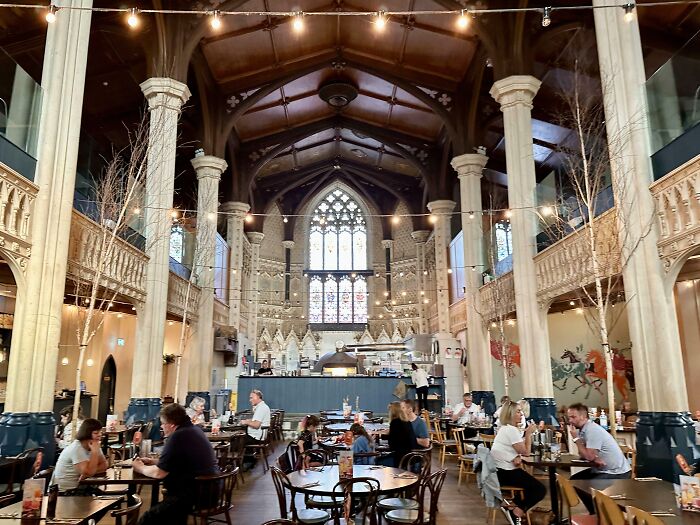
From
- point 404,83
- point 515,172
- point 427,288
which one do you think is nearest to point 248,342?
point 427,288

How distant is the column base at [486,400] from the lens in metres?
13.9

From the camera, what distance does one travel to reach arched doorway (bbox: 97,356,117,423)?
1514cm

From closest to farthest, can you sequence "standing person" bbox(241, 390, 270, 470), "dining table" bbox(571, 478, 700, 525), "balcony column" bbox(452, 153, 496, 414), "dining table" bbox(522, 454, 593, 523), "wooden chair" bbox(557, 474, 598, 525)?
"dining table" bbox(571, 478, 700, 525)
"wooden chair" bbox(557, 474, 598, 525)
"dining table" bbox(522, 454, 593, 523)
"standing person" bbox(241, 390, 270, 470)
"balcony column" bbox(452, 153, 496, 414)

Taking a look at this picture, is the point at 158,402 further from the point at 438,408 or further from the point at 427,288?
the point at 427,288

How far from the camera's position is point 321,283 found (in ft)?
85.6

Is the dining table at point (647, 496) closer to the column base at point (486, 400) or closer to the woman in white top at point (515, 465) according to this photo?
the woman in white top at point (515, 465)

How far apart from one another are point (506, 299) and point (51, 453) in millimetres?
9590

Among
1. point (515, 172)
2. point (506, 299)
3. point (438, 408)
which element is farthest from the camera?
point (438, 408)

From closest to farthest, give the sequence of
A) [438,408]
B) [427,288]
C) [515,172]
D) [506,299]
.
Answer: [515,172]
[506,299]
[438,408]
[427,288]

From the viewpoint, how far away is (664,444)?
5.84 metres

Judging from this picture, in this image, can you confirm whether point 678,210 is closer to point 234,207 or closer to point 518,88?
point 518,88

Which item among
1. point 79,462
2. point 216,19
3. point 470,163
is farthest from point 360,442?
point 470,163

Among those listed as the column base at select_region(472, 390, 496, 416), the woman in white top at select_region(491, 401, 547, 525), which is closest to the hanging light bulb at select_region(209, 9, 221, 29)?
the woman in white top at select_region(491, 401, 547, 525)

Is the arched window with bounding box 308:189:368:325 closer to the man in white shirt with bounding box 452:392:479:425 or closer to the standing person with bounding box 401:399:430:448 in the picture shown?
the man in white shirt with bounding box 452:392:479:425
